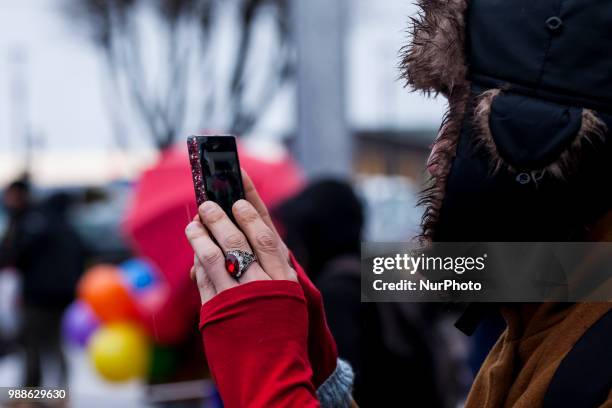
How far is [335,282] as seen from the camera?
257 centimetres

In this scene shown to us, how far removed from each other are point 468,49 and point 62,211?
615 centimetres

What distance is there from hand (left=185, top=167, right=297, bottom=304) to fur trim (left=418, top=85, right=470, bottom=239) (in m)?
0.21

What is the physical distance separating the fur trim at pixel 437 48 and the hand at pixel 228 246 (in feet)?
0.96

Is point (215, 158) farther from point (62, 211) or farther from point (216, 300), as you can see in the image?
point (62, 211)

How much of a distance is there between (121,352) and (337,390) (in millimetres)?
3777

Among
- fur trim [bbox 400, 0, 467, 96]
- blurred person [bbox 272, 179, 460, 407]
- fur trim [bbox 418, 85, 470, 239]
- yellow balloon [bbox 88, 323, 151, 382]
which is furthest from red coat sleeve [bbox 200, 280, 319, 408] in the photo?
yellow balloon [bbox 88, 323, 151, 382]

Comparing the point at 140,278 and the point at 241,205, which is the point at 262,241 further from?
the point at 140,278

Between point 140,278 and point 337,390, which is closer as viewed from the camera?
point 337,390

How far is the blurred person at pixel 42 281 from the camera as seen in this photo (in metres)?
6.50

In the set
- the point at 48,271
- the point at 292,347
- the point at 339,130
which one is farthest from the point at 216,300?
the point at 48,271

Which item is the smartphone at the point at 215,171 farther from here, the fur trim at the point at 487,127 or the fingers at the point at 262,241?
the fur trim at the point at 487,127

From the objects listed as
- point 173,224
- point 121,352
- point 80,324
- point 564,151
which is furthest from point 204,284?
point 80,324

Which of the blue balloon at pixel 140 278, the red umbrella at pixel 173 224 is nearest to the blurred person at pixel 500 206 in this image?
the red umbrella at pixel 173 224

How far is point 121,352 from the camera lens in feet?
15.7
